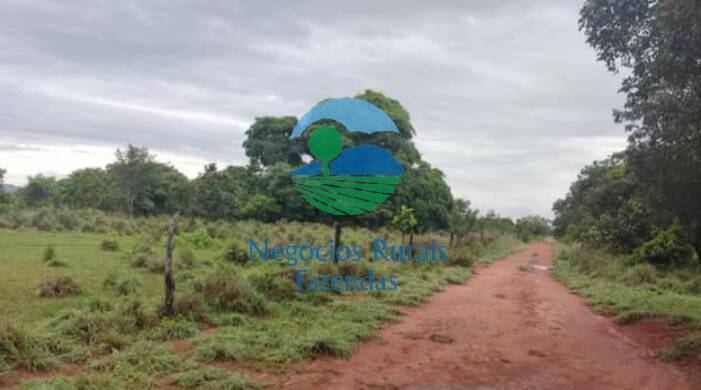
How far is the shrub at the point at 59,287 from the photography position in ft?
25.1

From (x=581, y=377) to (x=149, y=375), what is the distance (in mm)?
4547

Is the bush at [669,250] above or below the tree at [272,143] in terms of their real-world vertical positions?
below

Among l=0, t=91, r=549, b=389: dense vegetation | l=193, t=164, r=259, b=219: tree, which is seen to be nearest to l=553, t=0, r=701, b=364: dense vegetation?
l=0, t=91, r=549, b=389: dense vegetation

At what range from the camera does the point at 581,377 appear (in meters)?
5.70

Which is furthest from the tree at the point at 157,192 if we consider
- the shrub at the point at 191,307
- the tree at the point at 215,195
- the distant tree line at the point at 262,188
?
the shrub at the point at 191,307

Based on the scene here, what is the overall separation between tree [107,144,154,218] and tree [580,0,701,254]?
26.8 m

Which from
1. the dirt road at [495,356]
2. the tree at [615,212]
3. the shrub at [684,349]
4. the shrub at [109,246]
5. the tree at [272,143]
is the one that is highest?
the tree at [272,143]

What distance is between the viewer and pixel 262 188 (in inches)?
1109

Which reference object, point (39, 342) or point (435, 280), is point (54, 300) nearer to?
point (39, 342)

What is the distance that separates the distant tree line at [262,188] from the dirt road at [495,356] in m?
9.91

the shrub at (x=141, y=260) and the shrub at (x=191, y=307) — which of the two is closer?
the shrub at (x=191, y=307)

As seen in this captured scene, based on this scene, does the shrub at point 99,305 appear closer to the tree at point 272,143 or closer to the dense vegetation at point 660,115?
the dense vegetation at point 660,115

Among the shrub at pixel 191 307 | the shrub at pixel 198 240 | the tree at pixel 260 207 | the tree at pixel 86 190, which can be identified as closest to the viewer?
the shrub at pixel 191 307

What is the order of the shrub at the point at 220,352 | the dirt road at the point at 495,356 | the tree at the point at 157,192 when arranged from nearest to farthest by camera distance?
the dirt road at the point at 495,356 < the shrub at the point at 220,352 < the tree at the point at 157,192
